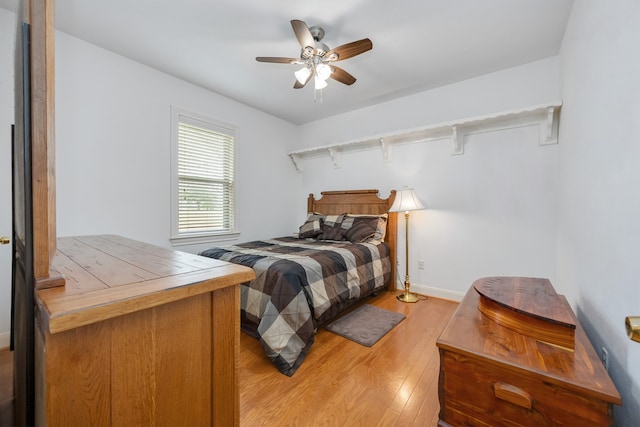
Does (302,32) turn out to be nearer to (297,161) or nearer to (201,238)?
(201,238)

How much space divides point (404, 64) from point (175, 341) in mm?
2972

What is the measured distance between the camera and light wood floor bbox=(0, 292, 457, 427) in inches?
53.8

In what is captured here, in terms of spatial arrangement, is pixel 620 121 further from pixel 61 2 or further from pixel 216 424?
pixel 61 2

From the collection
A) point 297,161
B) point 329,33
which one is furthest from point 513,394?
point 297,161

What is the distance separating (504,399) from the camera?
0.86m

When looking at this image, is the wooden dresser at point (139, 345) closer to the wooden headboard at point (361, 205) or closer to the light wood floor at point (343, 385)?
the light wood floor at point (343, 385)

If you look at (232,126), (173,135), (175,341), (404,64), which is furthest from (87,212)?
(404,64)

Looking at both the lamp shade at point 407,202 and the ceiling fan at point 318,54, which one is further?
the lamp shade at point 407,202

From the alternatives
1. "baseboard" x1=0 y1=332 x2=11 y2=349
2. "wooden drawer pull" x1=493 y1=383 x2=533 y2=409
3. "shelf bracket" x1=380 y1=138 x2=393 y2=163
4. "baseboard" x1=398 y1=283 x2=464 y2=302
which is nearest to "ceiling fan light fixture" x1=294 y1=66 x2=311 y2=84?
"shelf bracket" x1=380 y1=138 x2=393 y2=163

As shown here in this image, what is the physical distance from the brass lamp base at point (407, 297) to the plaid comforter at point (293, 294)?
2.27 feet

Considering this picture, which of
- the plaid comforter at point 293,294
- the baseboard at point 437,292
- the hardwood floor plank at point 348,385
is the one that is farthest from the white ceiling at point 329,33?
the hardwood floor plank at point 348,385

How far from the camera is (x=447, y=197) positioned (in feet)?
9.98

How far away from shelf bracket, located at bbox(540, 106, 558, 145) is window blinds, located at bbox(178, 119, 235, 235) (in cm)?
349

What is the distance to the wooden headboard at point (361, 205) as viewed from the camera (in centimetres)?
335
